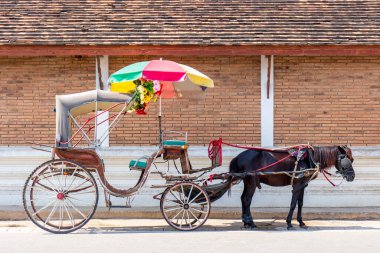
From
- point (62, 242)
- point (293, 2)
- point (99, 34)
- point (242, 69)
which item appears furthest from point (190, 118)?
point (62, 242)

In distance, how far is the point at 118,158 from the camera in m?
12.3

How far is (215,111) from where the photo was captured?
496 inches

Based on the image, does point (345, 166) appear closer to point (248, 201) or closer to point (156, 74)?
point (248, 201)

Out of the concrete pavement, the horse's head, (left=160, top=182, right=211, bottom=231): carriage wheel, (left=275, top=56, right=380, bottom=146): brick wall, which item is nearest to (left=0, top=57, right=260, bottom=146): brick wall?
(left=275, top=56, right=380, bottom=146): brick wall

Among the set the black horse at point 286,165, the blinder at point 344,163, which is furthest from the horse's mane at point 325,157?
the blinder at point 344,163

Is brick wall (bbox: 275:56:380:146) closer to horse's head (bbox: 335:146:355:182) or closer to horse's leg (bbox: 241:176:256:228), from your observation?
horse's head (bbox: 335:146:355:182)

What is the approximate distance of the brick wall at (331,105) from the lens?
1258 cm

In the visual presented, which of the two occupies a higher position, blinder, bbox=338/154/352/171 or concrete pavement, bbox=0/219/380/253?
blinder, bbox=338/154/352/171

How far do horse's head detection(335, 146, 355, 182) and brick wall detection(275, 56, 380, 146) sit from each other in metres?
1.95

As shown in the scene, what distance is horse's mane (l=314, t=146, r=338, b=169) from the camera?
10.6 meters

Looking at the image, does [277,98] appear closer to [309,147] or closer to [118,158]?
[309,147]

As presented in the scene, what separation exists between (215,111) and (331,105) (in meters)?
2.36

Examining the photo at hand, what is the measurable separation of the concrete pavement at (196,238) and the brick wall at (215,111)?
2007mm

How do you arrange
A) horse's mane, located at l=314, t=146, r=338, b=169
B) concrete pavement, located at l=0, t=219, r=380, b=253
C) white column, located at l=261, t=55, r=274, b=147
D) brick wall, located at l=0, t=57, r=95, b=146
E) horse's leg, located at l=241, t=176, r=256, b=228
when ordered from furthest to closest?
brick wall, located at l=0, t=57, r=95, b=146 → white column, located at l=261, t=55, r=274, b=147 → horse's mane, located at l=314, t=146, r=338, b=169 → horse's leg, located at l=241, t=176, r=256, b=228 → concrete pavement, located at l=0, t=219, r=380, b=253
